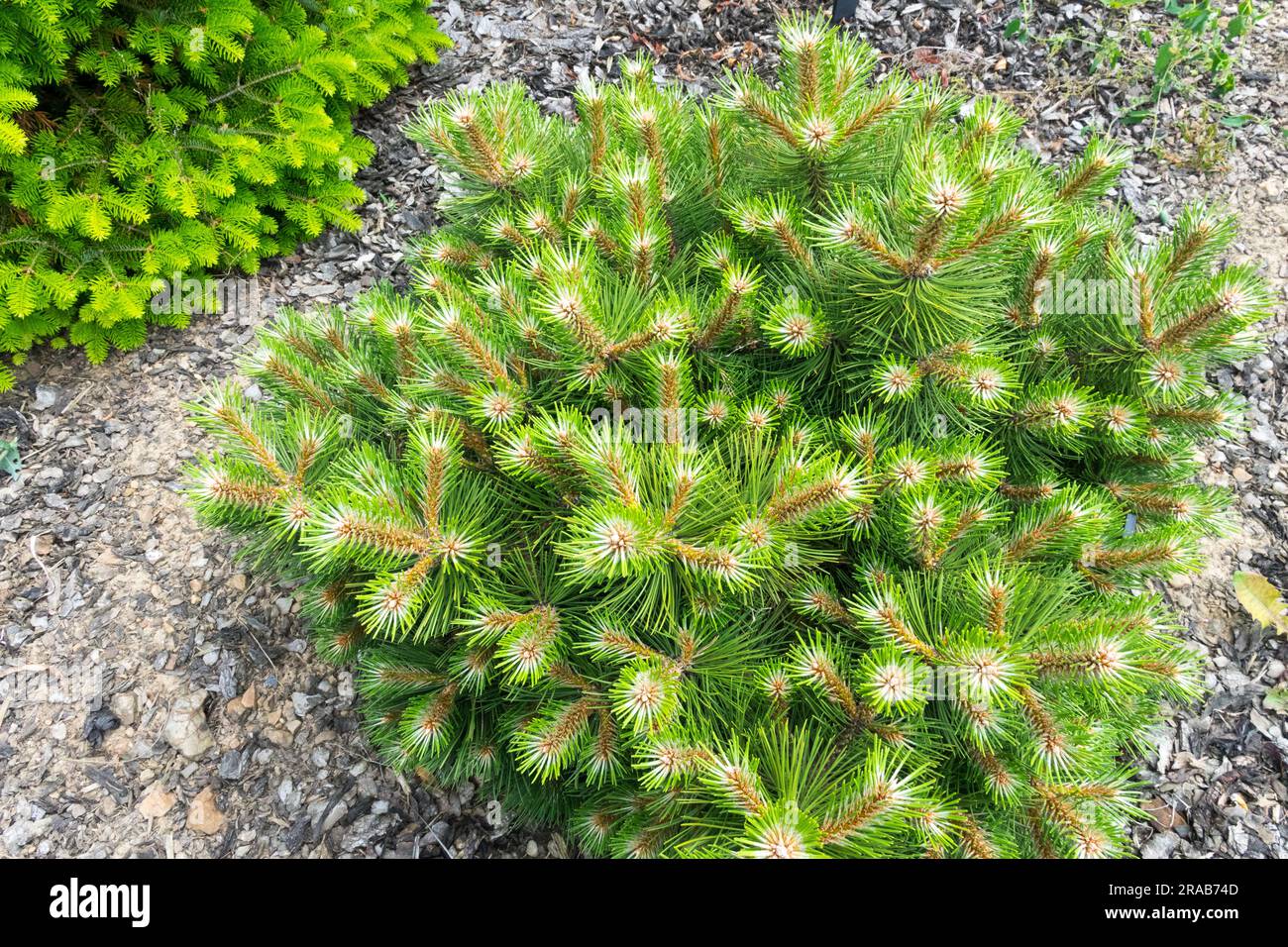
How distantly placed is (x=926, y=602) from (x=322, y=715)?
79.9 inches

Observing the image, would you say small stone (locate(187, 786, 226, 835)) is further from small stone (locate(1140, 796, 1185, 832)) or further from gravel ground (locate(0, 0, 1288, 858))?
small stone (locate(1140, 796, 1185, 832))

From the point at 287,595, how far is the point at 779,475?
6.81 feet

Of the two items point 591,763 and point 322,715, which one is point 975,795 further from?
point 322,715

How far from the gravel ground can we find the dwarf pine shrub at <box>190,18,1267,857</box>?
27.6 inches

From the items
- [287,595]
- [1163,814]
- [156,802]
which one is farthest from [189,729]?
[1163,814]

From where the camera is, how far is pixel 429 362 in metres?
1.78

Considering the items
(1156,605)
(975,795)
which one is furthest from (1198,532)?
(975,795)

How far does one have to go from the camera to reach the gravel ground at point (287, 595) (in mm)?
2467

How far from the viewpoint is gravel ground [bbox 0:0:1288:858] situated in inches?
97.1

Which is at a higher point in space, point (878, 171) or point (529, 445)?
point (878, 171)

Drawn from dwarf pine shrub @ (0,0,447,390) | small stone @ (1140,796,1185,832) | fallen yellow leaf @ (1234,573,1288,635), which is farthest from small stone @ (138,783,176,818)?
fallen yellow leaf @ (1234,573,1288,635)

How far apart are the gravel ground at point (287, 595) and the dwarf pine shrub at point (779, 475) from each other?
700 millimetres

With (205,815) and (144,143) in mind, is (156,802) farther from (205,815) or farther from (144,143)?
(144,143)

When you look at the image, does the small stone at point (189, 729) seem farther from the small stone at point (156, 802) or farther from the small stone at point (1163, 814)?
the small stone at point (1163, 814)
